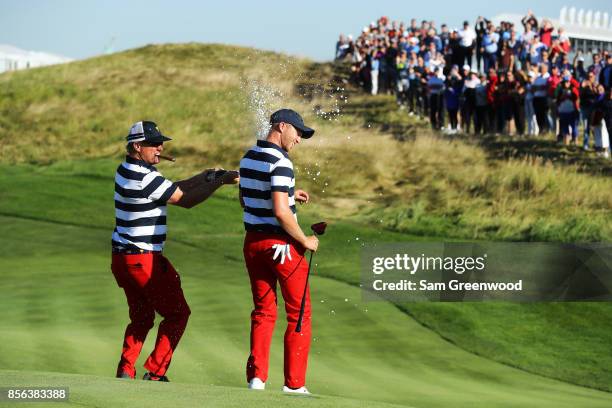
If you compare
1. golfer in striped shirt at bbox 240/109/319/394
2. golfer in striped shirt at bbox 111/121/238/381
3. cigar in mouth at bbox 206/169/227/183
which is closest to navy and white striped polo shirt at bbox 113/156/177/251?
golfer in striped shirt at bbox 111/121/238/381

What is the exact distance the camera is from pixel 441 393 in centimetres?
1158

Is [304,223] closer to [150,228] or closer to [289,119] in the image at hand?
[150,228]

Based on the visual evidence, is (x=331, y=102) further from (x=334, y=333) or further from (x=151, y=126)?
(x=151, y=126)

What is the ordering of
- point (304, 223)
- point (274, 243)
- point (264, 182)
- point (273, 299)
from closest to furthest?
1. point (264, 182)
2. point (274, 243)
3. point (273, 299)
4. point (304, 223)

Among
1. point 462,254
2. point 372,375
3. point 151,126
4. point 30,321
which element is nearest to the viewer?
point 151,126

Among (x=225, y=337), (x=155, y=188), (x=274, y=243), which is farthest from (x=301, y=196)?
(x=225, y=337)

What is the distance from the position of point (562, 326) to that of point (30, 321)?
770cm

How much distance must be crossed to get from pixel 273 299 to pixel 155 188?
1239mm

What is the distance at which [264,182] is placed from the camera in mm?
8898

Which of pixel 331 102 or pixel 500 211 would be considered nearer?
pixel 500 211

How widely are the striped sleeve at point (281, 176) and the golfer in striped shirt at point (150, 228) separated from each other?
2.19 ft

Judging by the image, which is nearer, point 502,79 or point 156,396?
point 156,396

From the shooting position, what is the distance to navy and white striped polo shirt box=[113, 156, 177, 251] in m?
9.29

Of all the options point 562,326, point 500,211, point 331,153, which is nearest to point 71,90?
point 331,153
